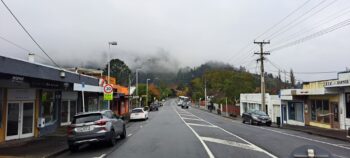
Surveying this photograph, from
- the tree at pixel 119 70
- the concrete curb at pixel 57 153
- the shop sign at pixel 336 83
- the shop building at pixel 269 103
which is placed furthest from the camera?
the tree at pixel 119 70

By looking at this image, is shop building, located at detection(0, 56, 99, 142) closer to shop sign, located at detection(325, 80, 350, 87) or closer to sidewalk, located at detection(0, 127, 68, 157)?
sidewalk, located at detection(0, 127, 68, 157)

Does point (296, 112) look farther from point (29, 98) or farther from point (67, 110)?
point (29, 98)

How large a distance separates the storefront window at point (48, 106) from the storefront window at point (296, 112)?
23662mm

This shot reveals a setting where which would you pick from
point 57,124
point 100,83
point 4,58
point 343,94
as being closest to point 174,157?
point 4,58

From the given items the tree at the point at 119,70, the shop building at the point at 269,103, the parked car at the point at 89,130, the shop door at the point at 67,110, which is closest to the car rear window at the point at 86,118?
the parked car at the point at 89,130

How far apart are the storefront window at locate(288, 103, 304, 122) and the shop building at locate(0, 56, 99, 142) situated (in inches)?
857

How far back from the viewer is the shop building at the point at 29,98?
59.6 ft

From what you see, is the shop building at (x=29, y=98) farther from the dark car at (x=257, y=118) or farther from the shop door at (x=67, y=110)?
the dark car at (x=257, y=118)

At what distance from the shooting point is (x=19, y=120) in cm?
2139

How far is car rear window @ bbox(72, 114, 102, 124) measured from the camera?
17.1 metres

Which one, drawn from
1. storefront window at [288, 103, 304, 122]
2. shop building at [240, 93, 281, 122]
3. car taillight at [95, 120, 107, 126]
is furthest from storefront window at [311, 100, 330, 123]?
car taillight at [95, 120, 107, 126]

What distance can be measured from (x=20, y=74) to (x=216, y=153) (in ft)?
30.1

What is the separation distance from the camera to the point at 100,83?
35.8m

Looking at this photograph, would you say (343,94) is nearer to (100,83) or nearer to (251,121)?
(251,121)
